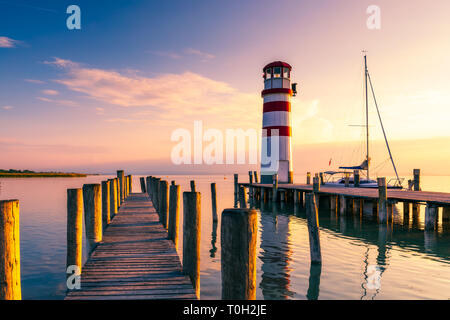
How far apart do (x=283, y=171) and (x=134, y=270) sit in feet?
87.4

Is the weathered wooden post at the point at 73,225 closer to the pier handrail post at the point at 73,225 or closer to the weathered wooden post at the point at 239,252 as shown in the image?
the pier handrail post at the point at 73,225

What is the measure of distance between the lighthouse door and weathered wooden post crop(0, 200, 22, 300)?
A: 2838 centimetres

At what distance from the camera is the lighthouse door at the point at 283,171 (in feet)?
103

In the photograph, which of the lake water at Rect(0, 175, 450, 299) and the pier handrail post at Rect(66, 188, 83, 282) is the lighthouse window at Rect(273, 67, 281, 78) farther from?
the pier handrail post at Rect(66, 188, 83, 282)

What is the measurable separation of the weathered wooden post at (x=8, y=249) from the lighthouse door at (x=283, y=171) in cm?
2838

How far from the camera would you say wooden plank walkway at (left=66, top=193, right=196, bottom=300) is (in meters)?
5.25

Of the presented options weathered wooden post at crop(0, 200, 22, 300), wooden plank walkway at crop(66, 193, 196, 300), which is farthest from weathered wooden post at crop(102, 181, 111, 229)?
weathered wooden post at crop(0, 200, 22, 300)

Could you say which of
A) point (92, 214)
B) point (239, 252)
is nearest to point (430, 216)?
point (92, 214)

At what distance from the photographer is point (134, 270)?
6.34m
